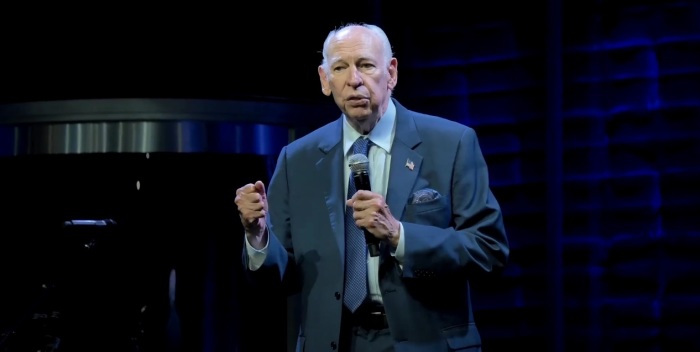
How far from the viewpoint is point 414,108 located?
4.11 m

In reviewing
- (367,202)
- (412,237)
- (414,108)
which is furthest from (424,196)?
(414,108)

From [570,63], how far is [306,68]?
4.16 feet

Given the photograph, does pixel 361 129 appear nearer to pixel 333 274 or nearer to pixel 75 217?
pixel 333 274

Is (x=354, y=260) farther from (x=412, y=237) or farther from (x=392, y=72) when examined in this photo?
(x=392, y=72)

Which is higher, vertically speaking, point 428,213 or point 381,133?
point 381,133

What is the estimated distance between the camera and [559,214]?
12.3 feet

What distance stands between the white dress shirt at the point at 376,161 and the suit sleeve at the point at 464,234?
12 cm

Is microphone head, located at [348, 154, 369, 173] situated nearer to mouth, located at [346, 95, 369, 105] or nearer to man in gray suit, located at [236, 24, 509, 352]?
man in gray suit, located at [236, 24, 509, 352]

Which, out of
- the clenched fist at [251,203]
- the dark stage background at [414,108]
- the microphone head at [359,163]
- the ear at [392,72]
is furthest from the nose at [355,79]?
the dark stage background at [414,108]

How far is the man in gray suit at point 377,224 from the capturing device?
2037 millimetres

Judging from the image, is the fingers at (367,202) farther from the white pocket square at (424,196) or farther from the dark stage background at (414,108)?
the dark stage background at (414,108)

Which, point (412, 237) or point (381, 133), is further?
point (381, 133)

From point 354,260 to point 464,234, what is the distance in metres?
0.26

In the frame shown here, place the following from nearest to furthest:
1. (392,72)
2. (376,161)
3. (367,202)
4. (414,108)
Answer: (367,202) < (376,161) < (392,72) < (414,108)
